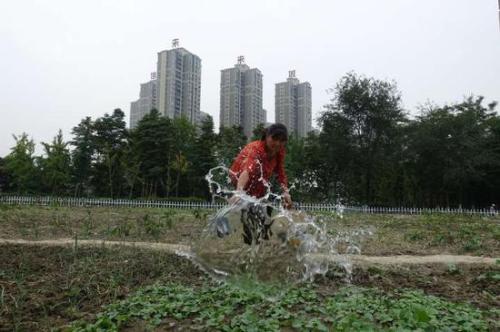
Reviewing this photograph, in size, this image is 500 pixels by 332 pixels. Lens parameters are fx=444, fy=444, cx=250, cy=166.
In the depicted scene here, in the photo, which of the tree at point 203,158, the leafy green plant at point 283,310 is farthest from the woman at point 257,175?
the tree at point 203,158

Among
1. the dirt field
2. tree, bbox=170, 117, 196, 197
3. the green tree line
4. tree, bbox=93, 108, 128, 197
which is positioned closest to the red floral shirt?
the dirt field

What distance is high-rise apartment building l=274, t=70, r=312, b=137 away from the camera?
44562 mm

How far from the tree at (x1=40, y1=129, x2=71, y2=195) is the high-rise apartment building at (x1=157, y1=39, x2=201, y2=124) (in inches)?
464

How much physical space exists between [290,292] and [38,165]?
105ft

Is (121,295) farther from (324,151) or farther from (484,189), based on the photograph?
(484,189)

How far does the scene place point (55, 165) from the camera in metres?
31.0

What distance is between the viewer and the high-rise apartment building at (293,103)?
146 ft

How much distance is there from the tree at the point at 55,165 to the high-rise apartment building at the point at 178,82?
38.6ft

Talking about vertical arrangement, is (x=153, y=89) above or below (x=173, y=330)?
above

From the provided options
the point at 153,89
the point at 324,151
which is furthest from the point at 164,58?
the point at 324,151

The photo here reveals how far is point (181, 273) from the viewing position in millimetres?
5781

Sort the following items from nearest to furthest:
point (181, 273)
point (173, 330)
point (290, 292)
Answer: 1. point (173, 330)
2. point (290, 292)
3. point (181, 273)

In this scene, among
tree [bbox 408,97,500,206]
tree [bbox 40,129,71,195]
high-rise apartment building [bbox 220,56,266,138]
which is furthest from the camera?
high-rise apartment building [bbox 220,56,266,138]

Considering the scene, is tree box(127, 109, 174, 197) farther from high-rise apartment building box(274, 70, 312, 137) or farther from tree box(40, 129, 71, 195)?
high-rise apartment building box(274, 70, 312, 137)
